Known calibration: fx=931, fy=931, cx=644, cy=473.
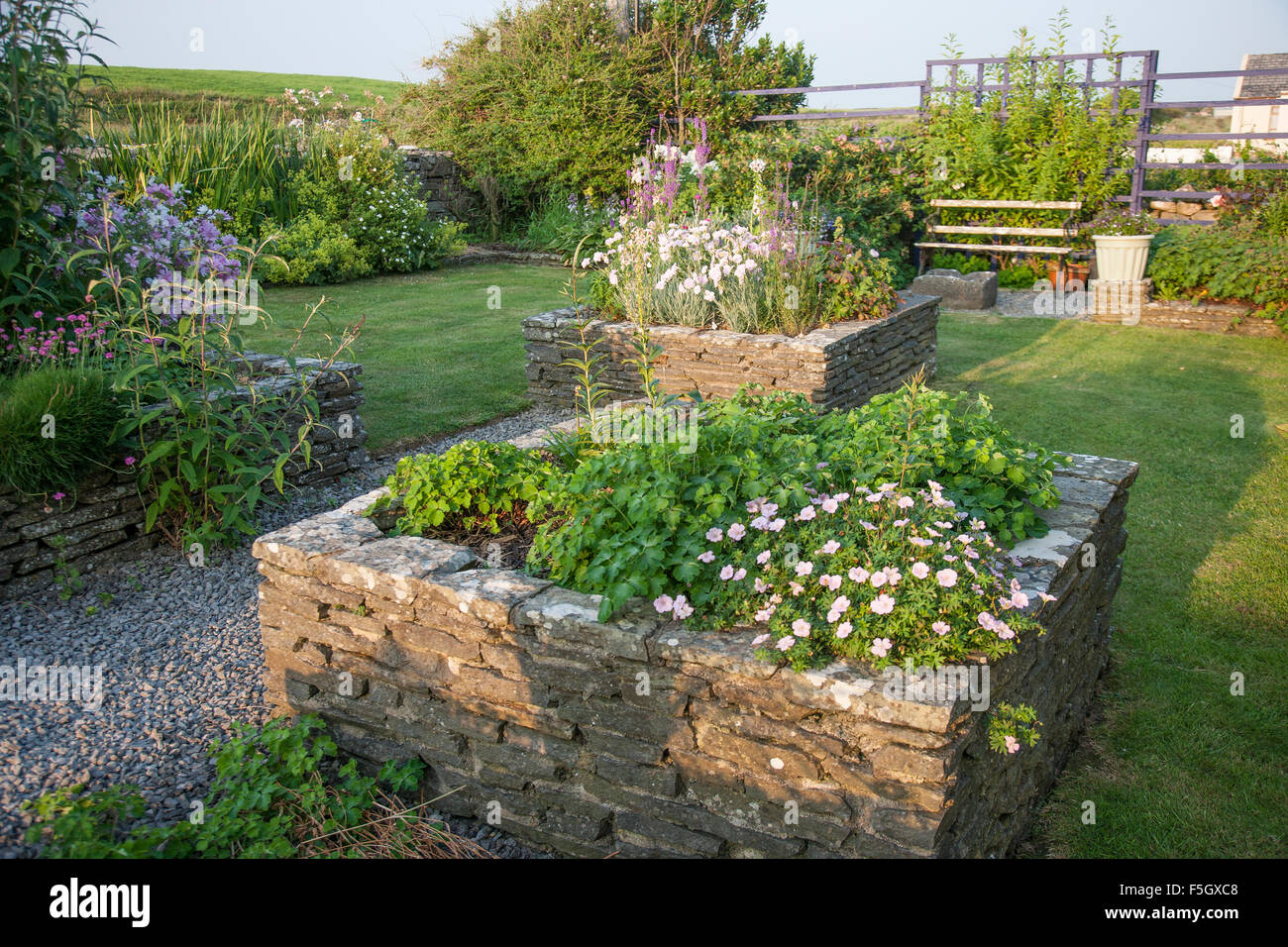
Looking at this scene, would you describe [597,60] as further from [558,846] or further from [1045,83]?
[558,846]

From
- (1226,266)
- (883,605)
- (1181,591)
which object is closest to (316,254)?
(1181,591)

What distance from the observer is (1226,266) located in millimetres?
9102

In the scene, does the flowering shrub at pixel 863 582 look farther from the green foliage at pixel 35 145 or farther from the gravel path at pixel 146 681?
the green foliage at pixel 35 145

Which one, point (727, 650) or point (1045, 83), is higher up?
point (1045, 83)

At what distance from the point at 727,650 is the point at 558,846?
863mm

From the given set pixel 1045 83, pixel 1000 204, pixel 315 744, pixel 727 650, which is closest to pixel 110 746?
pixel 315 744

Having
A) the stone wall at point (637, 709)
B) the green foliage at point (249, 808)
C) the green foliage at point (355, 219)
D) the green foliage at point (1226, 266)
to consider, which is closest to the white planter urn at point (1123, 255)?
the green foliage at point (1226, 266)

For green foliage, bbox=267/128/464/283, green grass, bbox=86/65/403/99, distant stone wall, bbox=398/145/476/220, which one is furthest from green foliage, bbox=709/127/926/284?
green grass, bbox=86/65/403/99

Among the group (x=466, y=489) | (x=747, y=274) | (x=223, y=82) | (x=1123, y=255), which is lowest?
(x=466, y=489)

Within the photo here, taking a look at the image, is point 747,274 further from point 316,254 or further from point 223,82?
point 223,82

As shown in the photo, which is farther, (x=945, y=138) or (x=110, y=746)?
(x=945, y=138)

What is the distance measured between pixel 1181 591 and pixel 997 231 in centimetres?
764

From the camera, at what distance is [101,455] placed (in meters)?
4.08

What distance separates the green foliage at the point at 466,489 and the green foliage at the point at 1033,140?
31.0ft
